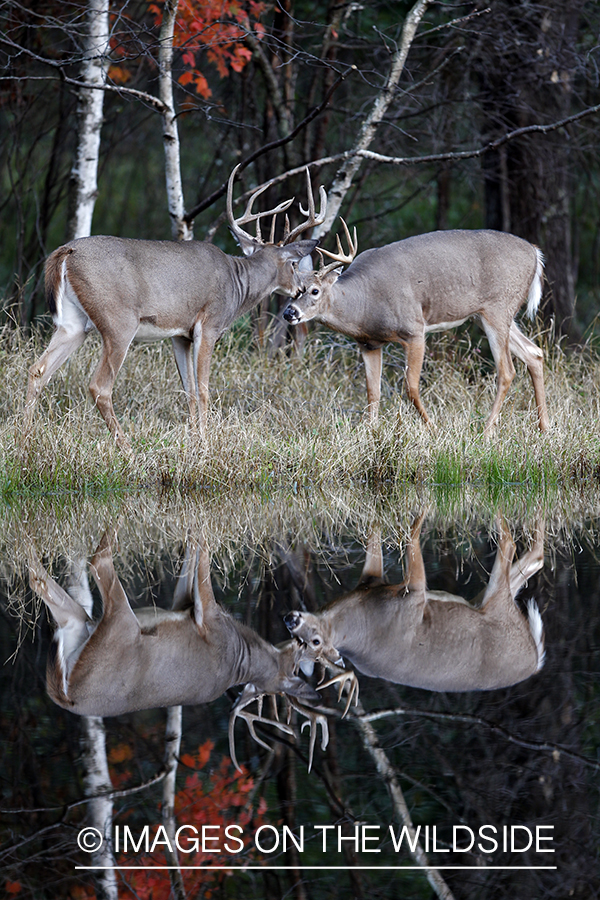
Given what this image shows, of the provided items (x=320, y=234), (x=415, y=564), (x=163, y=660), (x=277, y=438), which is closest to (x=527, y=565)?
(x=415, y=564)

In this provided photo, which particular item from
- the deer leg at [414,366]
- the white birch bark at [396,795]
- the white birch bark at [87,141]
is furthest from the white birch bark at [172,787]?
the white birch bark at [87,141]

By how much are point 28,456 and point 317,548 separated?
289 centimetres

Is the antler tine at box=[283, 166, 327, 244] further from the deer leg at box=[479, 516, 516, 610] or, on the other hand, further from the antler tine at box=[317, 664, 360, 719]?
the antler tine at box=[317, 664, 360, 719]

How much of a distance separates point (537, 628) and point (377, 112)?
715 cm

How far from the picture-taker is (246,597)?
482 cm

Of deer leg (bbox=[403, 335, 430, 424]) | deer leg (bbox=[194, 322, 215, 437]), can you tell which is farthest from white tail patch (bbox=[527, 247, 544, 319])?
deer leg (bbox=[194, 322, 215, 437])

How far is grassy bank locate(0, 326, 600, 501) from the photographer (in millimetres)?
8023

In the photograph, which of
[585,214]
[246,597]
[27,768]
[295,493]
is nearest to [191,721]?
[27,768]

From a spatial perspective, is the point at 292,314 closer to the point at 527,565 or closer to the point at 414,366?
the point at 414,366

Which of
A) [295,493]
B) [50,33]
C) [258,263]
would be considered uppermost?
[50,33]

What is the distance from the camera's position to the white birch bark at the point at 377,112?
32.4 ft

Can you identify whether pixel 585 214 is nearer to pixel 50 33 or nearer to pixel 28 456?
pixel 50 33

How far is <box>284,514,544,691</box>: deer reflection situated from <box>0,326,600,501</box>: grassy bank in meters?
3.18

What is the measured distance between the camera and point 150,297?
343 inches
